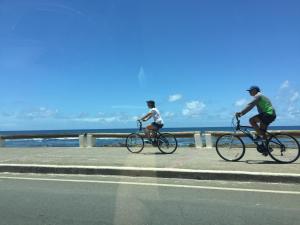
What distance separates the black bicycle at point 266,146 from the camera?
11.6 metres

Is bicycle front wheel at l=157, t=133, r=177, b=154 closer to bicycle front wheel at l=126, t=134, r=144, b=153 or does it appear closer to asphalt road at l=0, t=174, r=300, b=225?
bicycle front wheel at l=126, t=134, r=144, b=153

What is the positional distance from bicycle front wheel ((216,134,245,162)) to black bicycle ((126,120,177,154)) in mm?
2959

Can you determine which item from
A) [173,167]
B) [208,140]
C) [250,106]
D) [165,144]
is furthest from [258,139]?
[208,140]

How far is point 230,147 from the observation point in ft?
40.8

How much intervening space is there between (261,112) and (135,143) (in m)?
5.19

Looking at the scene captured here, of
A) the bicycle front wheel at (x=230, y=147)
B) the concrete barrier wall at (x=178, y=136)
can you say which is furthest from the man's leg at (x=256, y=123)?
the concrete barrier wall at (x=178, y=136)

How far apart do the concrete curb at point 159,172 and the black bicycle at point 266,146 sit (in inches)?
92.2

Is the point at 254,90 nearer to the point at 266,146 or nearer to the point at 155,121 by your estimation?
the point at 266,146

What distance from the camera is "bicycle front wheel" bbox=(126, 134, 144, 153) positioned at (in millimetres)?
15594

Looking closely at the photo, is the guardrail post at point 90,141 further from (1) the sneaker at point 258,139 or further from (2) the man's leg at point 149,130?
(1) the sneaker at point 258,139

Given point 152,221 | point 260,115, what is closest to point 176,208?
point 152,221

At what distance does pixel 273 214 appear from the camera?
6895mm

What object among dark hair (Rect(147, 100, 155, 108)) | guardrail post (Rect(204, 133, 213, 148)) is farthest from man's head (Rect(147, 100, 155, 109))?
guardrail post (Rect(204, 133, 213, 148))

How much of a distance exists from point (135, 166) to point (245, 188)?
3.17 m
